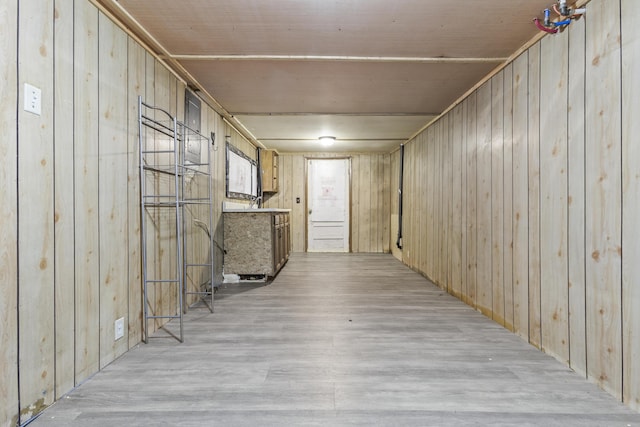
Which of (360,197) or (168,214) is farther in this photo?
(360,197)

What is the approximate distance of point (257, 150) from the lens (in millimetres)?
6348

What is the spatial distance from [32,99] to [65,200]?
47 cm

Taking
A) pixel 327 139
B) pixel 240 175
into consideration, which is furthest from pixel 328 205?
pixel 240 175

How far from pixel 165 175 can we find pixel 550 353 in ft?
9.87

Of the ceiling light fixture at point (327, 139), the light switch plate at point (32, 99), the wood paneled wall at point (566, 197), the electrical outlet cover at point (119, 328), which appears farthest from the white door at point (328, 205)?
the light switch plate at point (32, 99)

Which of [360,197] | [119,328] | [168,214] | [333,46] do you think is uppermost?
[333,46]

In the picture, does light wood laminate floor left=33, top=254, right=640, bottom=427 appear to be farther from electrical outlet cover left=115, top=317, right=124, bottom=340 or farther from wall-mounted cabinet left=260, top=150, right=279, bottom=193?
wall-mounted cabinet left=260, top=150, right=279, bottom=193

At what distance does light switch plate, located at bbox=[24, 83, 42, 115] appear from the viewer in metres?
1.44

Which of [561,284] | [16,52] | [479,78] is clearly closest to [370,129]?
[479,78]

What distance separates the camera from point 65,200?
166 centimetres

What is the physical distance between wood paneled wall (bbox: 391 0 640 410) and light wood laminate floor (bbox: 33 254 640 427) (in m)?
0.24

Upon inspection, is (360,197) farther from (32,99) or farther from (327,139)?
(32,99)

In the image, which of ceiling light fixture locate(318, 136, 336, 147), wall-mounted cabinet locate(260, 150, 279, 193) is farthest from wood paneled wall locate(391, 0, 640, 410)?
wall-mounted cabinet locate(260, 150, 279, 193)

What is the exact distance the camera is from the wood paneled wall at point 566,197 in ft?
5.17
